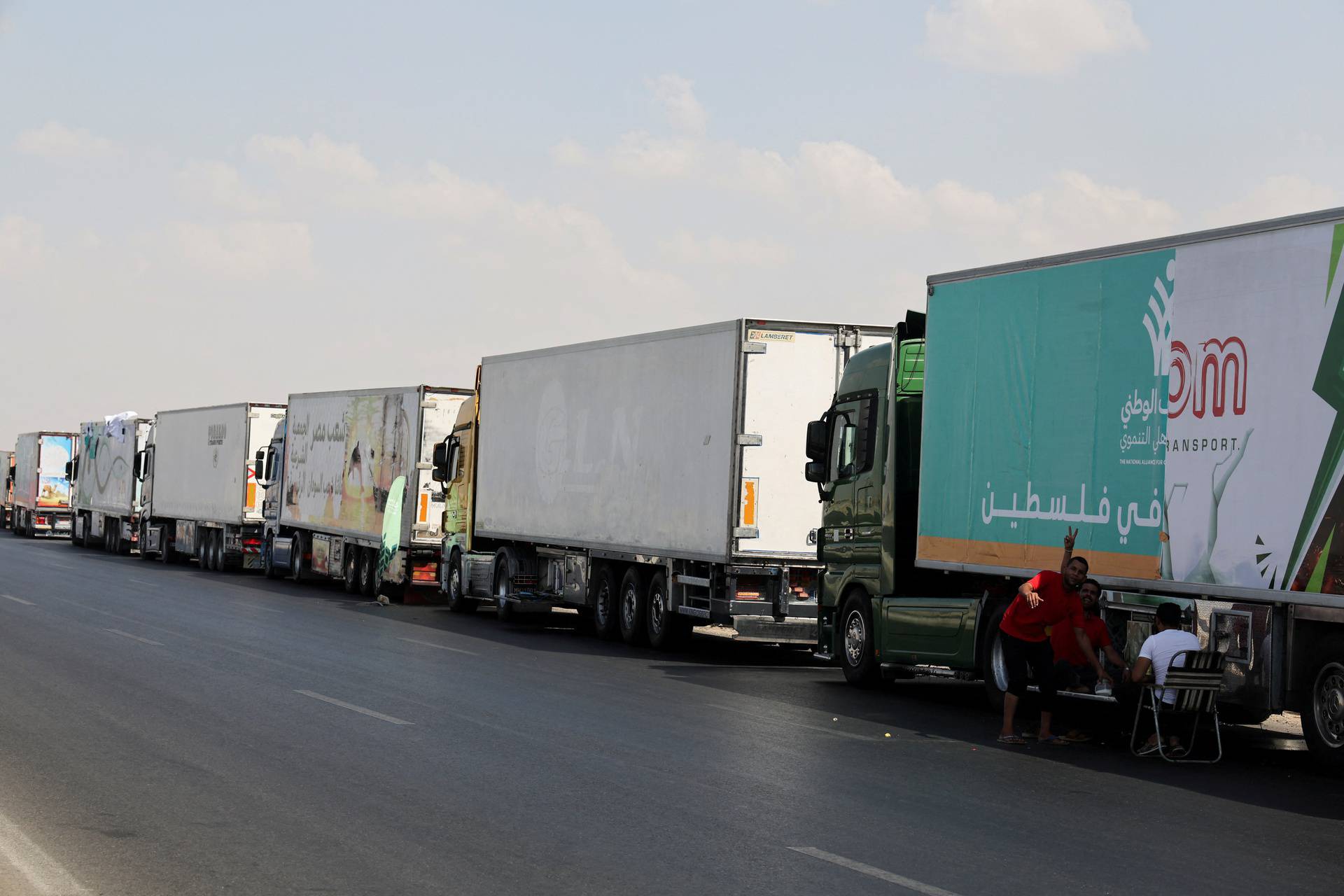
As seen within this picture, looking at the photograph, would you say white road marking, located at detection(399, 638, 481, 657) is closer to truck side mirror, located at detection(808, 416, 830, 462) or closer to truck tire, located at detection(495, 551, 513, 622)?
truck side mirror, located at detection(808, 416, 830, 462)

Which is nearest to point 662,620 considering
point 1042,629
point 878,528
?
point 878,528

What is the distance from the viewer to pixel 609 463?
23094mm

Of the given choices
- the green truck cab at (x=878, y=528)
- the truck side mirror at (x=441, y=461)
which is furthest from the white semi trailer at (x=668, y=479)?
the truck side mirror at (x=441, y=461)

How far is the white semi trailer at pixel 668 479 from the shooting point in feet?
65.4

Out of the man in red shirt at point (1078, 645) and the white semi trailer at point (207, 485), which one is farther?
the white semi trailer at point (207, 485)

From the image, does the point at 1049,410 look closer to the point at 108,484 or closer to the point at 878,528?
the point at 878,528

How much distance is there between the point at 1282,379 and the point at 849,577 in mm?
6642

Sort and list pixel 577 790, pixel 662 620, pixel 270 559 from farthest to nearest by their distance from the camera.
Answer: pixel 270 559
pixel 662 620
pixel 577 790

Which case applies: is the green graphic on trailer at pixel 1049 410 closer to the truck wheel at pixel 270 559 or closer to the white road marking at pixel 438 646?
the white road marking at pixel 438 646

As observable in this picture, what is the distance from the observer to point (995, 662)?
1491cm

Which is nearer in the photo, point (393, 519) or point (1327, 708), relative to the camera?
point (1327, 708)

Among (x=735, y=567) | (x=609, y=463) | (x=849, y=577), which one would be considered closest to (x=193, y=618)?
(x=609, y=463)

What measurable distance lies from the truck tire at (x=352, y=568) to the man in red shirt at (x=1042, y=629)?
23.0 meters

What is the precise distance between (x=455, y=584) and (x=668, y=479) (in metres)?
9.19
